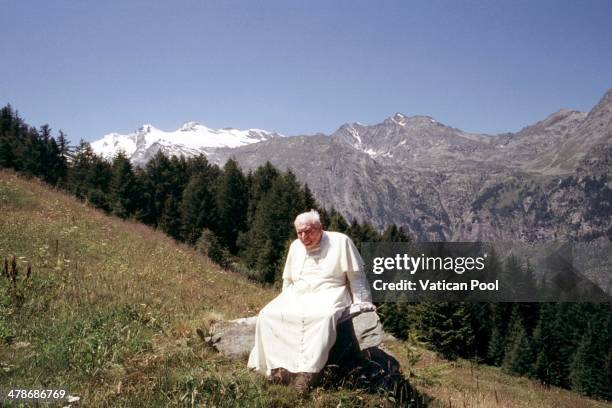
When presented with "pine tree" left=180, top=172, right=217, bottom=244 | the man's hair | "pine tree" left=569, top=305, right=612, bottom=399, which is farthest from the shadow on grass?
"pine tree" left=569, top=305, right=612, bottom=399

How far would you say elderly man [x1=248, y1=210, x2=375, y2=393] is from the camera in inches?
228

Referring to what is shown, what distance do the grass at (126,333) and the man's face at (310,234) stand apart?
2051 millimetres

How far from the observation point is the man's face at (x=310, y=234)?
665cm

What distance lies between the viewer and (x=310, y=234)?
21.9 feet

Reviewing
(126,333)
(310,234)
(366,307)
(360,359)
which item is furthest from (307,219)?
(126,333)

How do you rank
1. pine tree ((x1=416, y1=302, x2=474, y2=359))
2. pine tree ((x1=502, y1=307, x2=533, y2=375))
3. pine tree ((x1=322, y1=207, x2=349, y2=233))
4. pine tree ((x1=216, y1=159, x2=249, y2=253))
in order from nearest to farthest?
pine tree ((x1=416, y1=302, x2=474, y2=359)) < pine tree ((x1=322, y1=207, x2=349, y2=233)) < pine tree ((x1=502, y1=307, x2=533, y2=375)) < pine tree ((x1=216, y1=159, x2=249, y2=253))

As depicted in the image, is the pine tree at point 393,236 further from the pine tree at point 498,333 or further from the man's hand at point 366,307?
the man's hand at point 366,307

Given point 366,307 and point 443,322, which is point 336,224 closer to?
point 443,322

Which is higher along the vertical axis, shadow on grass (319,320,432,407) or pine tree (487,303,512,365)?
shadow on grass (319,320,432,407)

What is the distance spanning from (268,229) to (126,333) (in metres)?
38.5

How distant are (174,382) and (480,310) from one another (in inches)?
2749

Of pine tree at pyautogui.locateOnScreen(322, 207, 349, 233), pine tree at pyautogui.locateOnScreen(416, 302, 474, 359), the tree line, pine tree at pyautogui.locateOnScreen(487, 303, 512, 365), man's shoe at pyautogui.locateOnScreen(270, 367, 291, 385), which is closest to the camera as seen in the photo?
man's shoe at pyautogui.locateOnScreen(270, 367, 291, 385)

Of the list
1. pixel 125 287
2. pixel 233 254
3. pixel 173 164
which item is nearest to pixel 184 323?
pixel 125 287

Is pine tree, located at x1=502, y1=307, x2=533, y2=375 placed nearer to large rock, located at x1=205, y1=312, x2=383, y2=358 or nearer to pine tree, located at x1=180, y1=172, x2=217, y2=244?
pine tree, located at x1=180, y1=172, x2=217, y2=244
